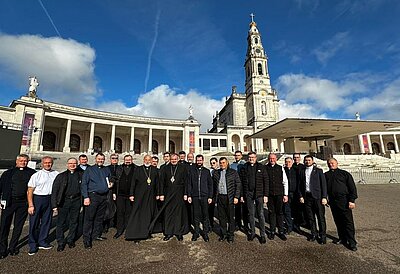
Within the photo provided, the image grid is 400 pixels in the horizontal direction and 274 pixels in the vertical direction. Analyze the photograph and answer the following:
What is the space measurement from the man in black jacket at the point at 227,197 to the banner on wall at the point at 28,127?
90.9ft

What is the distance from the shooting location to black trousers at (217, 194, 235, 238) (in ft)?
15.0

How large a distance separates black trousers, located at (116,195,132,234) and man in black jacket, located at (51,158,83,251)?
998 millimetres

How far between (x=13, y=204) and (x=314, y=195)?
633 centimetres

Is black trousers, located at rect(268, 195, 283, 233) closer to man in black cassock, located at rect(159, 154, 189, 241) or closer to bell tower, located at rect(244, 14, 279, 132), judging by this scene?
man in black cassock, located at rect(159, 154, 189, 241)

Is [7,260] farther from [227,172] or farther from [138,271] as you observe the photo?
[227,172]

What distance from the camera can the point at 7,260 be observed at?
361 centimetres

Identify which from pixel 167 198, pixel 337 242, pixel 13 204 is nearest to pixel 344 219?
pixel 337 242

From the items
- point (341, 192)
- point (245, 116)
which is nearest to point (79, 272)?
point (341, 192)

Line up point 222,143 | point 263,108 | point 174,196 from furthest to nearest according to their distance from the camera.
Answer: point 263,108
point 222,143
point 174,196

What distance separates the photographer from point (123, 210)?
5.22m

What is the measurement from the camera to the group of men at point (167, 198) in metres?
4.06

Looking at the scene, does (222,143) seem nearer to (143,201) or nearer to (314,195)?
(314,195)

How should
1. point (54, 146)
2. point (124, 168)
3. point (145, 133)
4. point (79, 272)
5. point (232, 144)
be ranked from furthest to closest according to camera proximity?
1. point (232, 144)
2. point (145, 133)
3. point (54, 146)
4. point (124, 168)
5. point (79, 272)

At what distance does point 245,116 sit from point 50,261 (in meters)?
48.5
